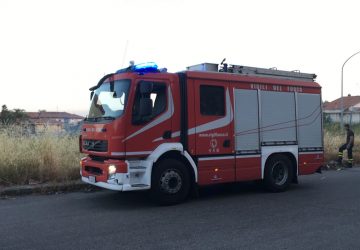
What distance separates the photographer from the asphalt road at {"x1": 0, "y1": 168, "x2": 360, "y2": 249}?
19.9 feet

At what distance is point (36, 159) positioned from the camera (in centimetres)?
1140

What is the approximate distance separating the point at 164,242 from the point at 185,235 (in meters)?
0.47

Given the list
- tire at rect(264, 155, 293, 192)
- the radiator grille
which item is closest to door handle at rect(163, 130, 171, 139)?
the radiator grille

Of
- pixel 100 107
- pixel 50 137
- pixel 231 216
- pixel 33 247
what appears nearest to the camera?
pixel 33 247

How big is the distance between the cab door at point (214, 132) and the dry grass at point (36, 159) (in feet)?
12.7

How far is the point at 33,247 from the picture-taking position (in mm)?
5859

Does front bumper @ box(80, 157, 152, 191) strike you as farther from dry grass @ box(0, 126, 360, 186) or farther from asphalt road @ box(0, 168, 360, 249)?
dry grass @ box(0, 126, 360, 186)

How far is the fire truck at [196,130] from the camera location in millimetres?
8328

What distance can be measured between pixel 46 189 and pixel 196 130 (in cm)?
387

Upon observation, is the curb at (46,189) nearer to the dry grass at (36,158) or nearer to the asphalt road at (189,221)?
the asphalt road at (189,221)

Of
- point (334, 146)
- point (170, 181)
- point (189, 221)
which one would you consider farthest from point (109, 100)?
point (334, 146)

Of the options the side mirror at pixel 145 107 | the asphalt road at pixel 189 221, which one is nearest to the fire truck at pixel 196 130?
the side mirror at pixel 145 107

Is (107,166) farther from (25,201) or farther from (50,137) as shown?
(50,137)

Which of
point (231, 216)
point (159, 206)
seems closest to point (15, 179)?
point (159, 206)
